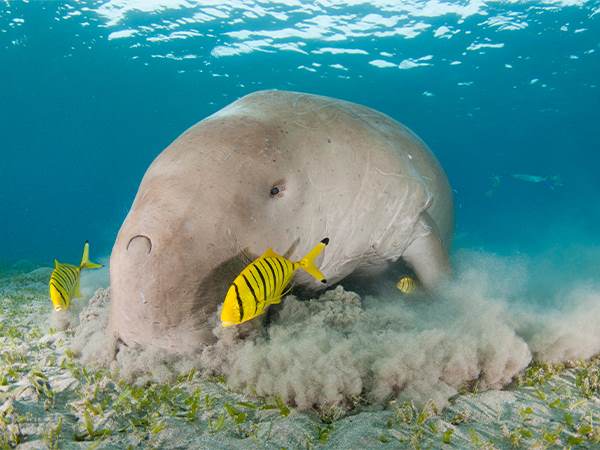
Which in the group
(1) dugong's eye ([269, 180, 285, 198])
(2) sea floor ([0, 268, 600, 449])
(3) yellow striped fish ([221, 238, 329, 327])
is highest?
(1) dugong's eye ([269, 180, 285, 198])

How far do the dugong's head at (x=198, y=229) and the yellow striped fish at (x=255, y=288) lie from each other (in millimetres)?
436

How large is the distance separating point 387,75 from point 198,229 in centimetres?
2739

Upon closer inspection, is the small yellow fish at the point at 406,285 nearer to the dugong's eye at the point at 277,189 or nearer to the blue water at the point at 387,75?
the dugong's eye at the point at 277,189

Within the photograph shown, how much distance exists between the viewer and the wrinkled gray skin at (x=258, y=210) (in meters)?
2.46

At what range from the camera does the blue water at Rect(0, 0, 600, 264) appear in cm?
A: 2098

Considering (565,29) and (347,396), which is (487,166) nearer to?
(565,29)

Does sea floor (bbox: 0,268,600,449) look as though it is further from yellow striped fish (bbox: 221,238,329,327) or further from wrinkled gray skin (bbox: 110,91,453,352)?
yellow striped fish (bbox: 221,238,329,327)

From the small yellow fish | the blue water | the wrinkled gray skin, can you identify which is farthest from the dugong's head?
the blue water

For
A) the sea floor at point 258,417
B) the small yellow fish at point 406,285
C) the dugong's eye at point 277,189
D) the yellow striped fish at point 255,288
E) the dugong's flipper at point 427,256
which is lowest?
the small yellow fish at point 406,285

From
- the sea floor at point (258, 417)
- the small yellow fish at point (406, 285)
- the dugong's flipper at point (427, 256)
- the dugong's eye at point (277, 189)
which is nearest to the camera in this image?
the sea floor at point (258, 417)

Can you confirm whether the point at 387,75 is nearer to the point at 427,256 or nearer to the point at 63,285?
the point at 427,256

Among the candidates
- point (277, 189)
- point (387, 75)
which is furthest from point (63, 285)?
point (387, 75)

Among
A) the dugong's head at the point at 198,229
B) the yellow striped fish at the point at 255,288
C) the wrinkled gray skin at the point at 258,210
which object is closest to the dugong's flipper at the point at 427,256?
the wrinkled gray skin at the point at 258,210

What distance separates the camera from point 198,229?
2.50 metres
